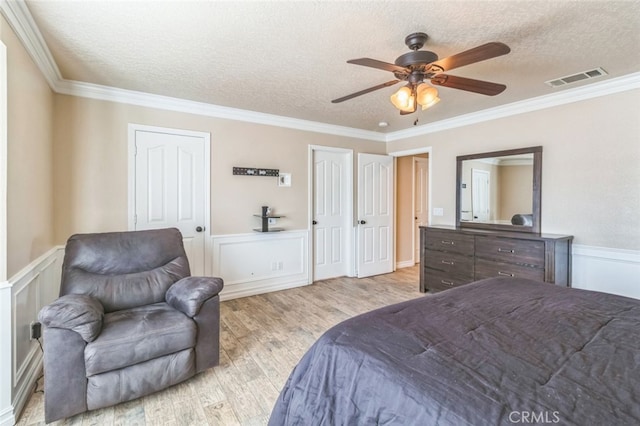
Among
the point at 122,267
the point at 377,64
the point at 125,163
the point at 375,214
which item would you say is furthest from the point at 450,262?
the point at 125,163

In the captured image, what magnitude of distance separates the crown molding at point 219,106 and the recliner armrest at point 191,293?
1.95 m

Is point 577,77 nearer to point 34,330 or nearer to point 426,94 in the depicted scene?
point 426,94

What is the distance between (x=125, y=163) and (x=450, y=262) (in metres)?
4.01

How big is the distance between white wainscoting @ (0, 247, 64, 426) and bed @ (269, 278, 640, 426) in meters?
1.62

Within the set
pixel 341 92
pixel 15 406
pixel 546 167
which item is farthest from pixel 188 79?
pixel 546 167

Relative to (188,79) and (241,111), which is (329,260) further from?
(188,79)

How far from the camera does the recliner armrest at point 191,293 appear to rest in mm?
2168

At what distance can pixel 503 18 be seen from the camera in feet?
6.45

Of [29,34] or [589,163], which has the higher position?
[29,34]

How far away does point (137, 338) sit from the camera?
1.91m

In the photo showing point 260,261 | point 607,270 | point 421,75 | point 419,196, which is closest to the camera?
point 421,75

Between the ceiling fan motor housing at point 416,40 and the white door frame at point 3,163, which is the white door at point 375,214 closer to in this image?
the ceiling fan motor housing at point 416,40

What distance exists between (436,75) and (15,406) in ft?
11.2

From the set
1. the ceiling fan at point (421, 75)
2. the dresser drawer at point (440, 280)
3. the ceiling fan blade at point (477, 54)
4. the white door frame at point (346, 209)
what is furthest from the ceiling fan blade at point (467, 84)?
the white door frame at point (346, 209)
